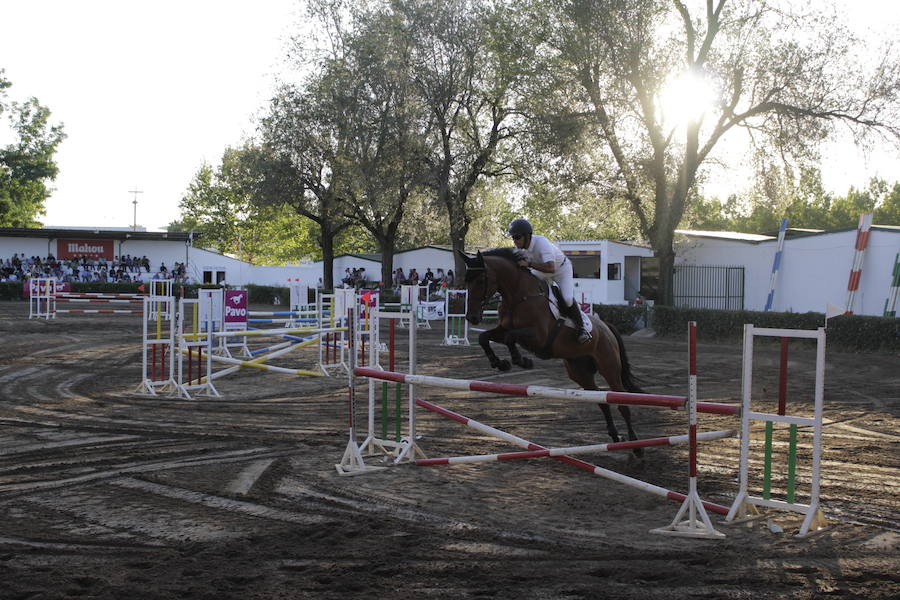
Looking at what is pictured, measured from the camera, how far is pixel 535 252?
29.0 feet

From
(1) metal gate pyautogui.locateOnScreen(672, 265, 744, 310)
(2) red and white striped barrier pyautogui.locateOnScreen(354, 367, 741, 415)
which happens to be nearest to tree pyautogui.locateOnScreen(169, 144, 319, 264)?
(1) metal gate pyautogui.locateOnScreen(672, 265, 744, 310)

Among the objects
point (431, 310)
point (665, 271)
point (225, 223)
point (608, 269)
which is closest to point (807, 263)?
point (665, 271)

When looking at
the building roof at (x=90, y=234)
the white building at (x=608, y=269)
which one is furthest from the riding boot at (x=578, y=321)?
the building roof at (x=90, y=234)

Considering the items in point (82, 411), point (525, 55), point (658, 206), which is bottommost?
point (82, 411)

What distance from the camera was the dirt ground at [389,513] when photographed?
439 cm

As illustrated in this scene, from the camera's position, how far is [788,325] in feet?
78.3

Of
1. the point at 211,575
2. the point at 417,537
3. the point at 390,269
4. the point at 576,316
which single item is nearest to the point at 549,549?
the point at 417,537

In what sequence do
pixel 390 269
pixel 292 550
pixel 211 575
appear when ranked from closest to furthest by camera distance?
pixel 211 575 < pixel 292 550 < pixel 390 269

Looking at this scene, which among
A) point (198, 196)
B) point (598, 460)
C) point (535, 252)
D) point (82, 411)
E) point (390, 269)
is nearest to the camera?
point (598, 460)

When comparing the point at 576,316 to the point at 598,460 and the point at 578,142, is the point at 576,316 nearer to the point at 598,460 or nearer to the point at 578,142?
the point at 598,460

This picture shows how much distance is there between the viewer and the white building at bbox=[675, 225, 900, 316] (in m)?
25.7

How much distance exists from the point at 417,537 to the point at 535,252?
4.33 m

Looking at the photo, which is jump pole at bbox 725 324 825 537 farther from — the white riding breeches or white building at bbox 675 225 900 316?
white building at bbox 675 225 900 316

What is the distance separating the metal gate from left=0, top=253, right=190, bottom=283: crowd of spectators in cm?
3087
